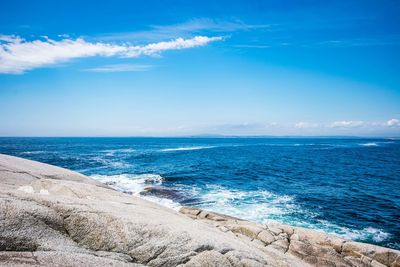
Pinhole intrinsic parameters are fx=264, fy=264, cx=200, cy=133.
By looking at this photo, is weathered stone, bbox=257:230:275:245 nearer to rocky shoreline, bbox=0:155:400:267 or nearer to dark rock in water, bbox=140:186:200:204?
rocky shoreline, bbox=0:155:400:267

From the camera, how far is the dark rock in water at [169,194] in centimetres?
3008

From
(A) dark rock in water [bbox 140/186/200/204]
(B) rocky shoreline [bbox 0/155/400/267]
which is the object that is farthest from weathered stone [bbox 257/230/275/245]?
(A) dark rock in water [bbox 140/186/200/204]

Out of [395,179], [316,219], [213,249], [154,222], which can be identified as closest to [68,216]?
[154,222]

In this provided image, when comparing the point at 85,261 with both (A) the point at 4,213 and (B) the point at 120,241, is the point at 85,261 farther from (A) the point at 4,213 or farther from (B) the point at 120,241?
(A) the point at 4,213

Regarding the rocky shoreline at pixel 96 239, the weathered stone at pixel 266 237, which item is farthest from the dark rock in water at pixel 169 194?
the rocky shoreline at pixel 96 239

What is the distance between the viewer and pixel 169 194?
32.3 metres

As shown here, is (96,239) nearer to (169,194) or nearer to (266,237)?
(266,237)

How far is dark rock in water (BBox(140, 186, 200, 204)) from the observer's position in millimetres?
30078

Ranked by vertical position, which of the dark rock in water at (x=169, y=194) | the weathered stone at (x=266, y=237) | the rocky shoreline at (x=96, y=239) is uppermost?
the rocky shoreline at (x=96, y=239)

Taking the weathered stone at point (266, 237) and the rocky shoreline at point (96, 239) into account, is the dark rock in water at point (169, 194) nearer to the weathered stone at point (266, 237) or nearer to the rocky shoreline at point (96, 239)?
the weathered stone at point (266, 237)

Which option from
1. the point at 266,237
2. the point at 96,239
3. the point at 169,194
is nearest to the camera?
the point at 96,239

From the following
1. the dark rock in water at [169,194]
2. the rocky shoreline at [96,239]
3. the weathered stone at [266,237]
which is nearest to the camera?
the rocky shoreline at [96,239]

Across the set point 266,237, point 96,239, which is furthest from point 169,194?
point 96,239

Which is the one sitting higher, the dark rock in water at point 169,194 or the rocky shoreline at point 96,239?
the rocky shoreline at point 96,239
